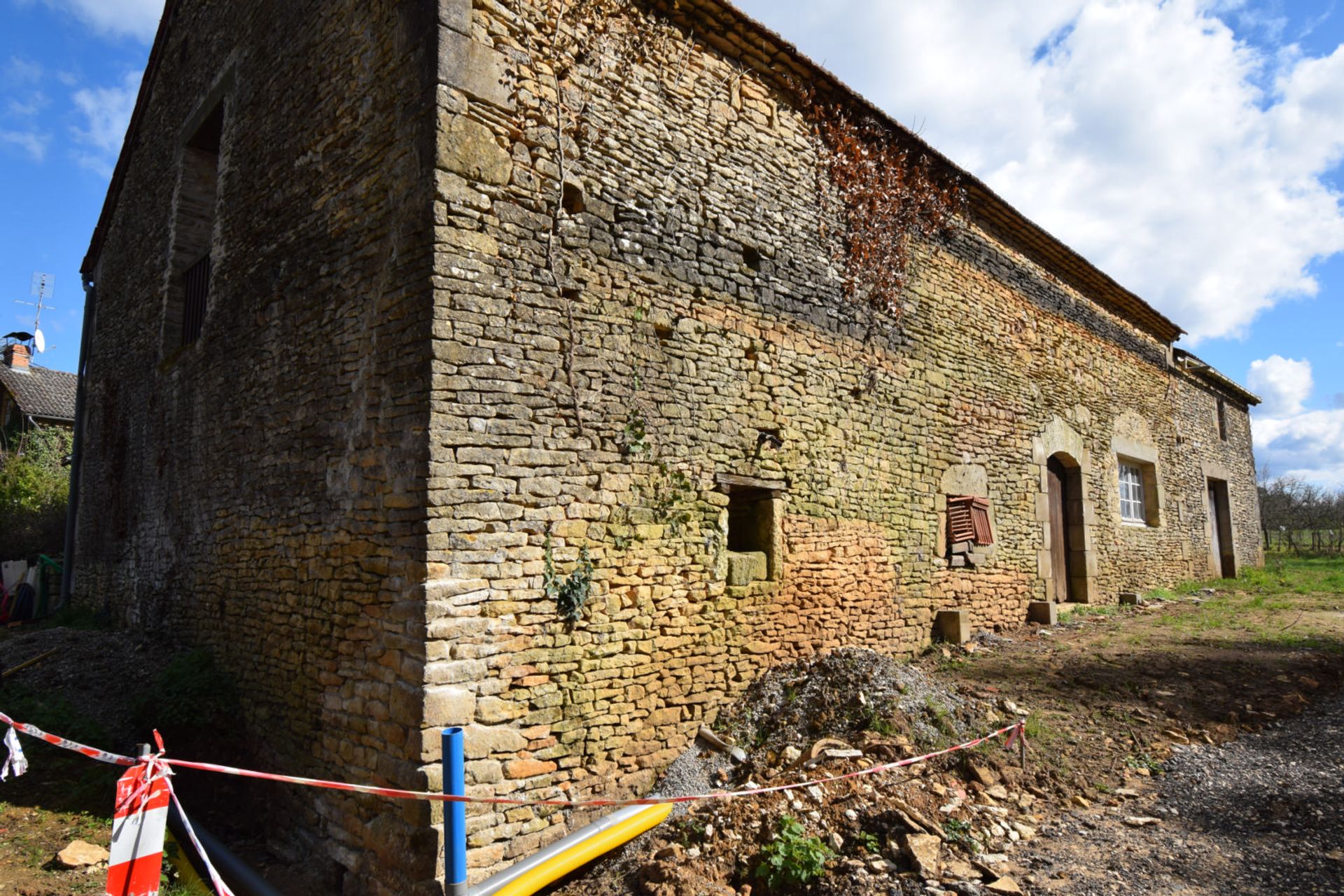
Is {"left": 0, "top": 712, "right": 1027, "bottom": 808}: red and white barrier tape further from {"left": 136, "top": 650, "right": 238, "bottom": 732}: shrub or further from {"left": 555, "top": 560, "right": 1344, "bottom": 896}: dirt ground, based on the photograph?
{"left": 136, "top": 650, "right": 238, "bottom": 732}: shrub

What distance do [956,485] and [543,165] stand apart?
20.4ft

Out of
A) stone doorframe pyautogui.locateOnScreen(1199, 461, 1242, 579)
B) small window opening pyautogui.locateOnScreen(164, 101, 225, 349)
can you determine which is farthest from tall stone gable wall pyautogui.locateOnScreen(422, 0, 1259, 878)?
stone doorframe pyautogui.locateOnScreen(1199, 461, 1242, 579)

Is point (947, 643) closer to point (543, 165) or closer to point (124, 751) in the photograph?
point (543, 165)

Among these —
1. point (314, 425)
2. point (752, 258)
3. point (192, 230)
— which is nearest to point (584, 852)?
point (314, 425)

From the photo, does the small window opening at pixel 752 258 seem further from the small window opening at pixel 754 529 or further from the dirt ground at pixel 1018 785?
the dirt ground at pixel 1018 785

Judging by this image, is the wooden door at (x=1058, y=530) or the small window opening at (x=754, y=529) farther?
the wooden door at (x=1058, y=530)

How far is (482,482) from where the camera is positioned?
4.53 metres

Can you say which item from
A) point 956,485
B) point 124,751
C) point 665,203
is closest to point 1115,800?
point 956,485

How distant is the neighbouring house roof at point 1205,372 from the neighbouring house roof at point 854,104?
1.56 feet

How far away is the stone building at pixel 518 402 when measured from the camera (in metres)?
4.53

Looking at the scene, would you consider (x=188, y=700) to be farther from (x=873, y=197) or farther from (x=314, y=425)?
(x=873, y=197)

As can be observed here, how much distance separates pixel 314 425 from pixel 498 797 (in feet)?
9.94

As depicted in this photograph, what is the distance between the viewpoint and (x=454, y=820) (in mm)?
3617

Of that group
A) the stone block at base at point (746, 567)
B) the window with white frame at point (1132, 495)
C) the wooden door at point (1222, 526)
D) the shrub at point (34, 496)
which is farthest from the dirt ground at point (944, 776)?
the wooden door at point (1222, 526)
